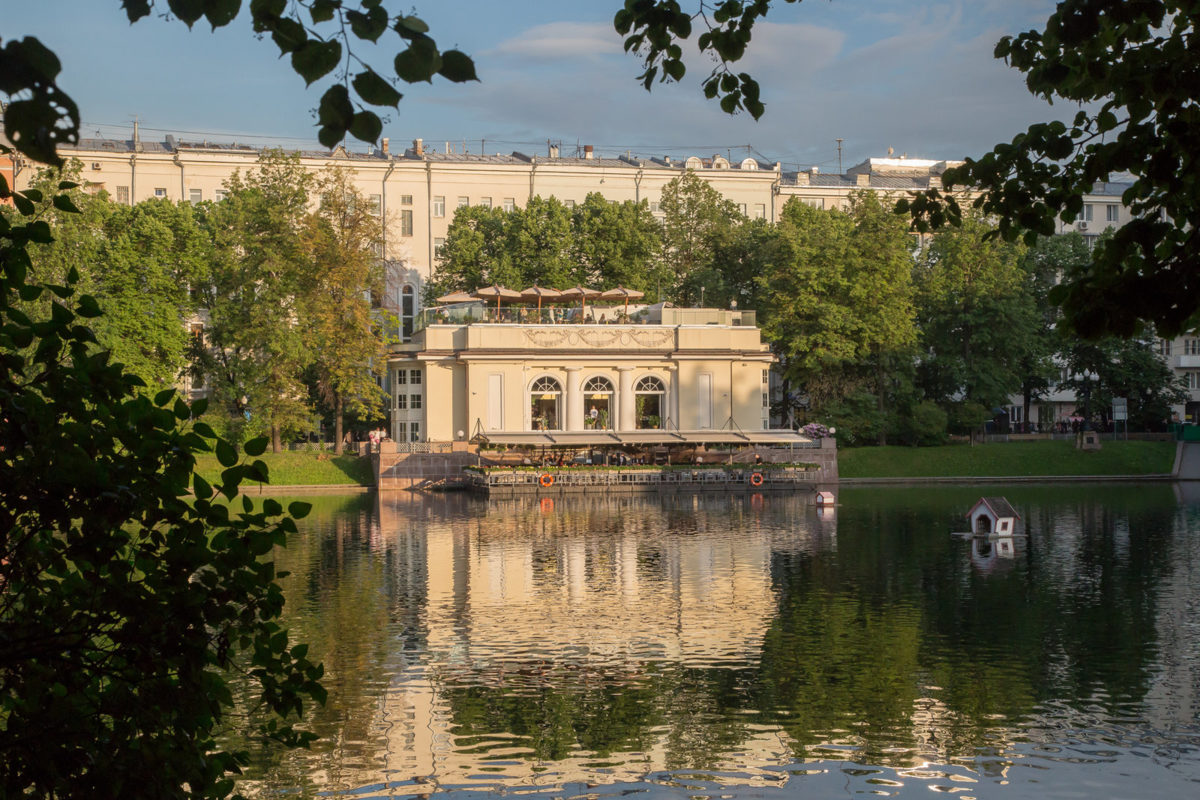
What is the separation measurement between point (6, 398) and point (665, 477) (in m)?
52.1

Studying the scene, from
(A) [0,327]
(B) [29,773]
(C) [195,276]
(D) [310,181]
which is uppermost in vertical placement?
(D) [310,181]

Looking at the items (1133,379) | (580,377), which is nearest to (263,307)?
(580,377)

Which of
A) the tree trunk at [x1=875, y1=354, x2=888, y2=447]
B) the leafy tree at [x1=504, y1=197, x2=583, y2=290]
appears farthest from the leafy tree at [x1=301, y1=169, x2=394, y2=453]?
the tree trunk at [x1=875, y1=354, x2=888, y2=447]

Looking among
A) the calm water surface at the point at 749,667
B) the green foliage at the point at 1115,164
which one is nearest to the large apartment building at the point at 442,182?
the calm water surface at the point at 749,667

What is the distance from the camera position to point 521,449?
62.2 m

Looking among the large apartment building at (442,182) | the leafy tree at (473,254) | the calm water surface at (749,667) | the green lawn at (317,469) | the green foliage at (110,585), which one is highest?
the large apartment building at (442,182)

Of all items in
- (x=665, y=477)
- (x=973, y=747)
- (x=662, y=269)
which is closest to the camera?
(x=973, y=747)

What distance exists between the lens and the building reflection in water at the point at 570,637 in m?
13.6

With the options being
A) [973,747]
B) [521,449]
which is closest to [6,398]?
[973,747]

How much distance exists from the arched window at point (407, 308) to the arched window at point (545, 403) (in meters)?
20.8

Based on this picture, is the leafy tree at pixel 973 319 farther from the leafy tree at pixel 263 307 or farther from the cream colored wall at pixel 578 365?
the leafy tree at pixel 263 307

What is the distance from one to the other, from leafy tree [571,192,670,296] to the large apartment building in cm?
764

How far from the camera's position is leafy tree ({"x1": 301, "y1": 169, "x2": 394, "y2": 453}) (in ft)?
208

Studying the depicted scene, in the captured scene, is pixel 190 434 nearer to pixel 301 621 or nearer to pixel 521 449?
pixel 301 621
